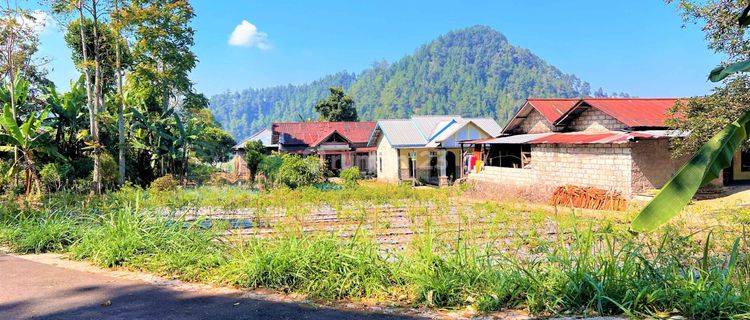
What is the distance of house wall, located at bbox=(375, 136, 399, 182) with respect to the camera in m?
29.8

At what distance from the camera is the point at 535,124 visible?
22625 mm

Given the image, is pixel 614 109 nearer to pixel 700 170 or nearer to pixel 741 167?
pixel 741 167

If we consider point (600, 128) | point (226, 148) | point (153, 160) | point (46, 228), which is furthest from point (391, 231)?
point (226, 148)

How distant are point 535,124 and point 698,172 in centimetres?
2067

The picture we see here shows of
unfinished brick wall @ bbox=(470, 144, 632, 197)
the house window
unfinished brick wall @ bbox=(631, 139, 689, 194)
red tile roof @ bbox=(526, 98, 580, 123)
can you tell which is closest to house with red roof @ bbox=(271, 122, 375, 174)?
the house window

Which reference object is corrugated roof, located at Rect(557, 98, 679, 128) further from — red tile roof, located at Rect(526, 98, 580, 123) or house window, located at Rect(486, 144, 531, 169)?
house window, located at Rect(486, 144, 531, 169)

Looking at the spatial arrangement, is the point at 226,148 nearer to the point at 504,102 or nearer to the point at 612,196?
the point at 612,196

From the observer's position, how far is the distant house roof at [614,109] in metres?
17.3

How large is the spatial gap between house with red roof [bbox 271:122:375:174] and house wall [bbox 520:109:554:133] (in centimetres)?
1383

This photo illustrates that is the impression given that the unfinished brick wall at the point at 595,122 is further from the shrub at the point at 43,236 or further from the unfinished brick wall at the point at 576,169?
the shrub at the point at 43,236

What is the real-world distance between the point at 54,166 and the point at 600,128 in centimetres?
2027

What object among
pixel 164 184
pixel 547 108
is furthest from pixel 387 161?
pixel 164 184

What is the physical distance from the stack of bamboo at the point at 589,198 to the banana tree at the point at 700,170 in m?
12.9

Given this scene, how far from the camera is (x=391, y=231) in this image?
10.4 meters
